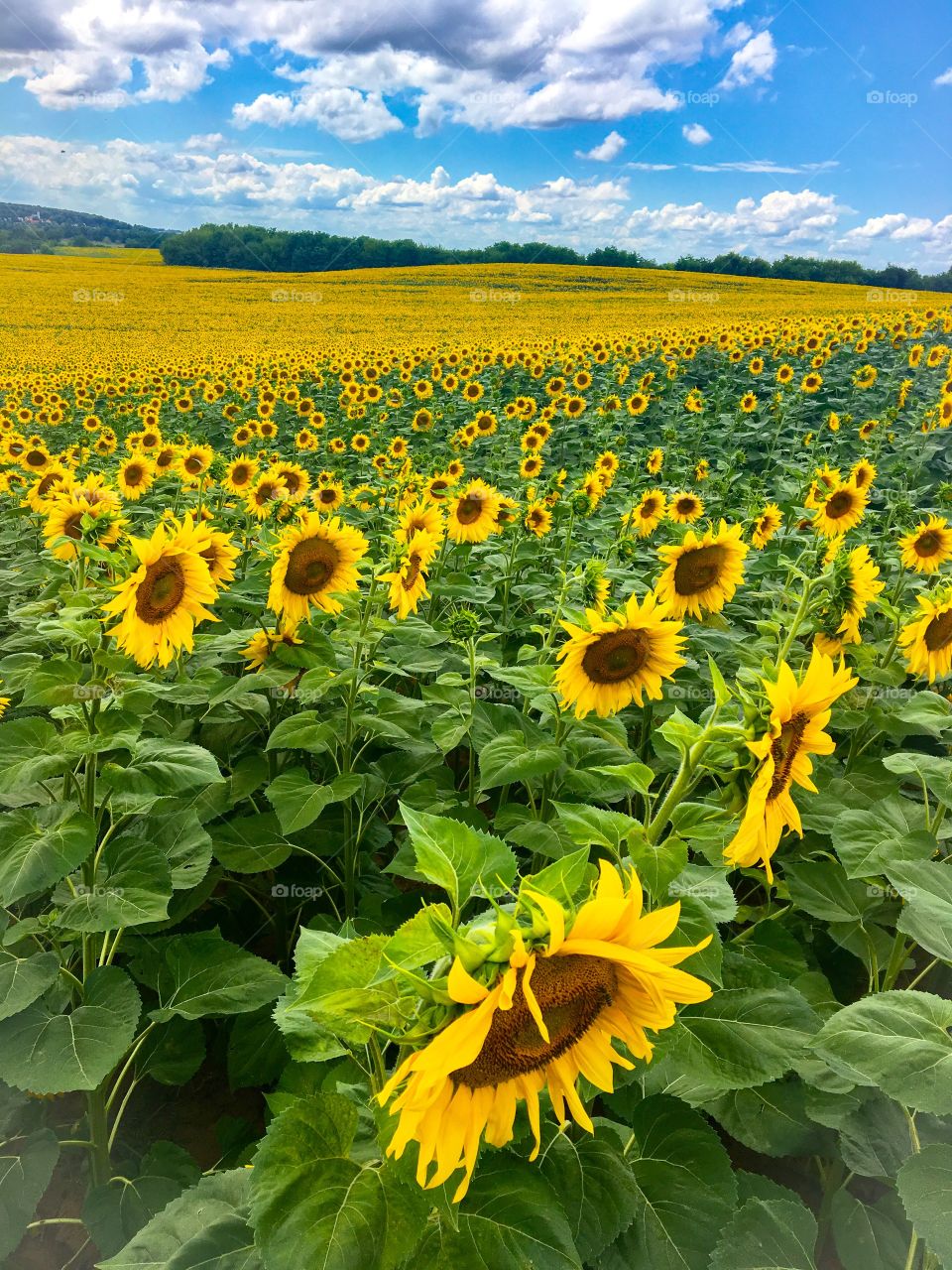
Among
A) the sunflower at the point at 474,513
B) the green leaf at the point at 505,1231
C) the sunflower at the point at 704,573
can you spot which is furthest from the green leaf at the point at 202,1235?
the sunflower at the point at 474,513

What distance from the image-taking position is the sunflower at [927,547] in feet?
15.7

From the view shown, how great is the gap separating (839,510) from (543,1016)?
558 cm

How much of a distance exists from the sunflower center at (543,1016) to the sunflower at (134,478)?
708cm

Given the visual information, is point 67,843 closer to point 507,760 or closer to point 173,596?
point 173,596

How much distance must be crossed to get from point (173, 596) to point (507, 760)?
1.29m

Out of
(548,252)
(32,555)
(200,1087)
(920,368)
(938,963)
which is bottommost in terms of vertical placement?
(200,1087)

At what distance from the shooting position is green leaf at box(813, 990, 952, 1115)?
133 centimetres

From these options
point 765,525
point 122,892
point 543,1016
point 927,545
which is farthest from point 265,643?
point 927,545

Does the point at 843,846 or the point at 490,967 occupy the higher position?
the point at 490,967

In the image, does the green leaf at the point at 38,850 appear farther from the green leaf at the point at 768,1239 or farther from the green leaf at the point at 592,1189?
the green leaf at the point at 768,1239

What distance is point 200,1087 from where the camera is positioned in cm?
306

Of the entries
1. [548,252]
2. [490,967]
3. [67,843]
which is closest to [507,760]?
[67,843]

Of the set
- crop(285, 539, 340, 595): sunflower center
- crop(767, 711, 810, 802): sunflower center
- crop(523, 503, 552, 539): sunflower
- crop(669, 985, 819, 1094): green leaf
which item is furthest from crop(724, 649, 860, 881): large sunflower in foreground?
crop(523, 503, 552, 539): sunflower

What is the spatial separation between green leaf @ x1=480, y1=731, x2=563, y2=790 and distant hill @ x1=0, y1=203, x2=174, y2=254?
64.7 m
